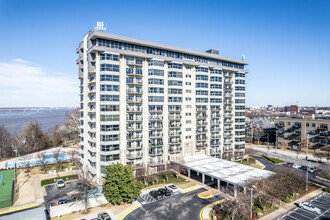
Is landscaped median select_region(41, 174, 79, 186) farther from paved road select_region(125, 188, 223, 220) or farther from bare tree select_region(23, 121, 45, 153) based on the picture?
bare tree select_region(23, 121, 45, 153)

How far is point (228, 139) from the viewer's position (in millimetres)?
67938

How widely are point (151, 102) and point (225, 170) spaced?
24522mm

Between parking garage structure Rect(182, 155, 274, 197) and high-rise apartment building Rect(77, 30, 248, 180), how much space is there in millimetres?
6105

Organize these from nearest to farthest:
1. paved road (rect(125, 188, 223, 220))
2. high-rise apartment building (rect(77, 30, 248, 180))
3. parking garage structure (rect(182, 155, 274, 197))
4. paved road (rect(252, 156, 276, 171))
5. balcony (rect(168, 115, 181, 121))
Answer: paved road (rect(125, 188, 223, 220))
parking garage structure (rect(182, 155, 274, 197))
high-rise apartment building (rect(77, 30, 248, 180))
balcony (rect(168, 115, 181, 121))
paved road (rect(252, 156, 276, 171))

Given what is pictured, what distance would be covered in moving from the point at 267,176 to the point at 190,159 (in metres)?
20.4

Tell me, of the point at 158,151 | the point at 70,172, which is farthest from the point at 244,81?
the point at 70,172

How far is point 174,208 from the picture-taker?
36094 millimetres

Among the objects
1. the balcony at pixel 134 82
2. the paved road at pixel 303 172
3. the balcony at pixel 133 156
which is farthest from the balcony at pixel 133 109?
the paved road at pixel 303 172

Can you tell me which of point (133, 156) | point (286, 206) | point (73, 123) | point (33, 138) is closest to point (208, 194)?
point (286, 206)

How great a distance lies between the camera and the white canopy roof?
41.8 m

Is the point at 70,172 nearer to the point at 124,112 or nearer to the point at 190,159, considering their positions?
the point at 124,112

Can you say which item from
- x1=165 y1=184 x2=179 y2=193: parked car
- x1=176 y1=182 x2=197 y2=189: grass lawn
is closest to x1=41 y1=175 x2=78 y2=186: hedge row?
x1=165 y1=184 x2=179 y2=193: parked car

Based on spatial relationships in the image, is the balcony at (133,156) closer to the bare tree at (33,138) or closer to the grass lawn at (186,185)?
the grass lawn at (186,185)

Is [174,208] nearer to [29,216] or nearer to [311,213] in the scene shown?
[29,216]
